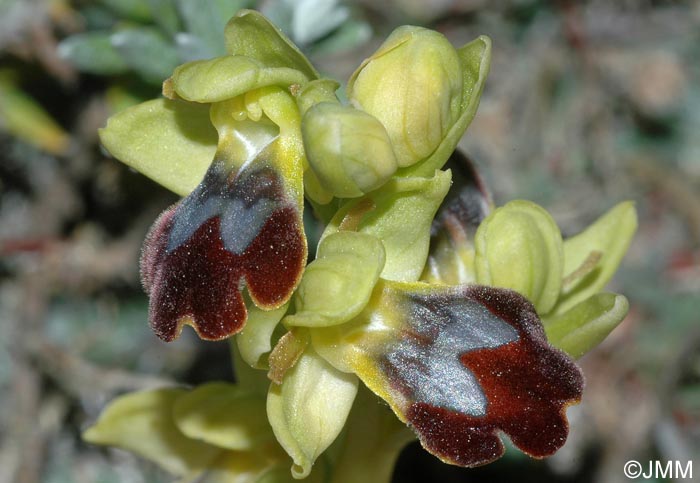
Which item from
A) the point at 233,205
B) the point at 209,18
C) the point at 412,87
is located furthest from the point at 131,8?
the point at 412,87

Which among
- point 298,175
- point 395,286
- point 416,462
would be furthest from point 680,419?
point 298,175

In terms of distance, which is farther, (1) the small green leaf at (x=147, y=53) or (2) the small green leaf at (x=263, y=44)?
(1) the small green leaf at (x=147, y=53)

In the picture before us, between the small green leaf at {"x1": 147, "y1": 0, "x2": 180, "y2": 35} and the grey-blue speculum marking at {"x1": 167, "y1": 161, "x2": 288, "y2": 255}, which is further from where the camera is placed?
the small green leaf at {"x1": 147, "y1": 0, "x2": 180, "y2": 35}

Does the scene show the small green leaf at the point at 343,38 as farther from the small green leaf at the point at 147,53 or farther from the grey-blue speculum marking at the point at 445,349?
the grey-blue speculum marking at the point at 445,349

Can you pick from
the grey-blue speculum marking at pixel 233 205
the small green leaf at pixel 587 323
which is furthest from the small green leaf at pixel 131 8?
the small green leaf at pixel 587 323

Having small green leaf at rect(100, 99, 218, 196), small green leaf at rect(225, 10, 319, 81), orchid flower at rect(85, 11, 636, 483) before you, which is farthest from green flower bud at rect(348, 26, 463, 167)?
small green leaf at rect(100, 99, 218, 196)

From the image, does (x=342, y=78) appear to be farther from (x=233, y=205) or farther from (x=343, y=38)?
(x=233, y=205)

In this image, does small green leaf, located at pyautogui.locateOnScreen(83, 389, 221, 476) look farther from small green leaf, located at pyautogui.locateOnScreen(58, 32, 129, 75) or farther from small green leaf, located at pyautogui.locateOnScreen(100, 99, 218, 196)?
small green leaf, located at pyautogui.locateOnScreen(58, 32, 129, 75)

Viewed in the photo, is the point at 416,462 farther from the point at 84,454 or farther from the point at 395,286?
the point at 395,286
